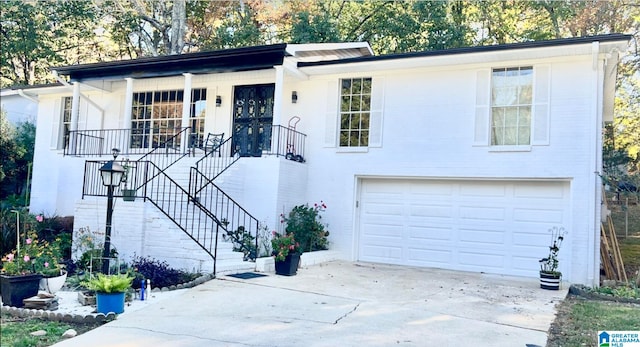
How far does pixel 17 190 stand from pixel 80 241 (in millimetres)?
10812

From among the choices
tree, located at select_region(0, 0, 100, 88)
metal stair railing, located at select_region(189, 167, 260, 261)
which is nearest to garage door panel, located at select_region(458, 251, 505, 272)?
metal stair railing, located at select_region(189, 167, 260, 261)

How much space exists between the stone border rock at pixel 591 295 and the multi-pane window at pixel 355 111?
5.44 metres

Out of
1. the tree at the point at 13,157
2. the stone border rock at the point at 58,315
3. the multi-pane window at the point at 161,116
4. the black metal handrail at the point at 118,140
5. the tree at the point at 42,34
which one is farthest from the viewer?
the tree at the point at 42,34

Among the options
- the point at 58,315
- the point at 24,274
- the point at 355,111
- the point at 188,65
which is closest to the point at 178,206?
the point at 188,65

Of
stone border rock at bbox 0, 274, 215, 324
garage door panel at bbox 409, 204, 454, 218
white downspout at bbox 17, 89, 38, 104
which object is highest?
white downspout at bbox 17, 89, 38, 104

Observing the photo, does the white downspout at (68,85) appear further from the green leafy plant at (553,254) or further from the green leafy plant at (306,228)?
the green leafy plant at (553,254)

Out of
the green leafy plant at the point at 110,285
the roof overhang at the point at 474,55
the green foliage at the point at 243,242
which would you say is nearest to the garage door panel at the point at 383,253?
the green foliage at the point at 243,242

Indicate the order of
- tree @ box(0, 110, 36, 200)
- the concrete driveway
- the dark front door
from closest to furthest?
1. the concrete driveway
2. the dark front door
3. tree @ box(0, 110, 36, 200)

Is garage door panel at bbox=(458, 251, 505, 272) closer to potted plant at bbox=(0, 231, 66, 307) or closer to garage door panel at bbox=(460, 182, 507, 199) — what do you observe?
garage door panel at bbox=(460, 182, 507, 199)

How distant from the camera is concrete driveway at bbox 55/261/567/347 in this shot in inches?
199

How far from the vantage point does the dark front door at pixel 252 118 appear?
41.8ft

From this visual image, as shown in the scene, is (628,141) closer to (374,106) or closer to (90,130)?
(374,106)

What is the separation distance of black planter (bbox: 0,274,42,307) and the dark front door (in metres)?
6.98

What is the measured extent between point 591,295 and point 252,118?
28.8 ft
